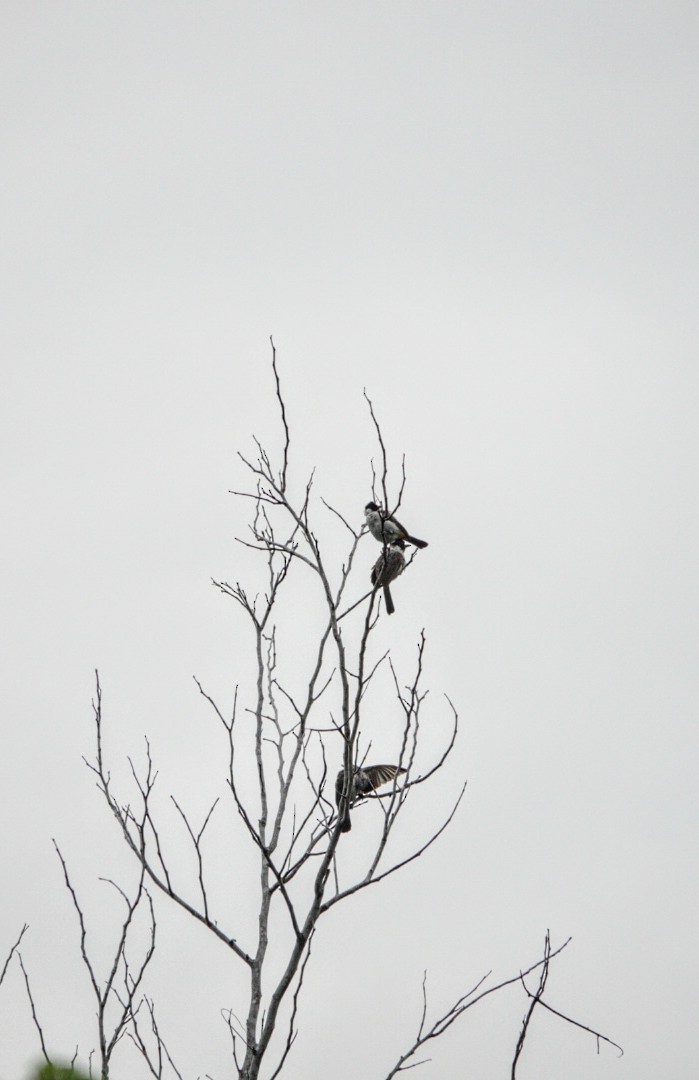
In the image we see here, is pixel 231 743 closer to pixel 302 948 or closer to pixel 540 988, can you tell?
pixel 302 948

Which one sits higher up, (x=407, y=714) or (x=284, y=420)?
(x=284, y=420)

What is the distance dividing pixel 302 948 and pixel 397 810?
63 centimetres

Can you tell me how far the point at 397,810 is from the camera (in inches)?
163

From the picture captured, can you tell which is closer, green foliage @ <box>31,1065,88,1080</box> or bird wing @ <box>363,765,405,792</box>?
green foliage @ <box>31,1065,88,1080</box>

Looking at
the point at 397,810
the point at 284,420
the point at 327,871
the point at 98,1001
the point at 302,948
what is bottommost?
the point at 98,1001

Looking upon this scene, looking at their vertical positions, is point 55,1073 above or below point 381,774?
below

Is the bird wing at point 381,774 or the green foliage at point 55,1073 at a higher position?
the bird wing at point 381,774

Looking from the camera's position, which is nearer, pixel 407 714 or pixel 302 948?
pixel 302 948

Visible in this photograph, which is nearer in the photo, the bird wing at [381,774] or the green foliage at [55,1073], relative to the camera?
the green foliage at [55,1073]

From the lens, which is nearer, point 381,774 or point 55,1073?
point 55,1073

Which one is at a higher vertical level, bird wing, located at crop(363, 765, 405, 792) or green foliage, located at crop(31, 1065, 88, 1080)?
bird wing, located at crop(363, 765, 405, 792)

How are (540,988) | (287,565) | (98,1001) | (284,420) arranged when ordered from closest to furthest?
(540,988) < (98,1001) < (284,420) < (287,565)

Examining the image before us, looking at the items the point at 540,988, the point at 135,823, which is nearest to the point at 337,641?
A: the point at 135,823

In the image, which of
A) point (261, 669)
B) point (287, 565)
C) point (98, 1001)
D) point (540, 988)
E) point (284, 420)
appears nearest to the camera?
point (540, 988)
